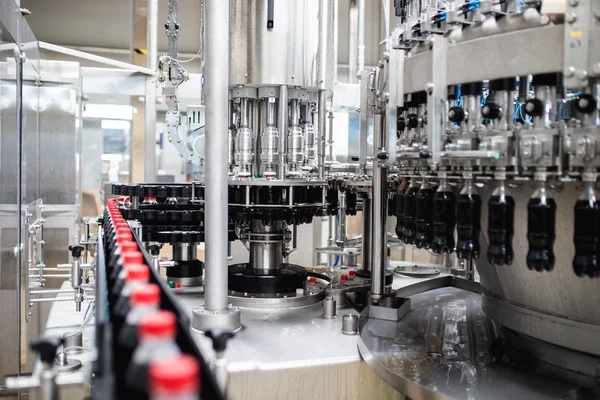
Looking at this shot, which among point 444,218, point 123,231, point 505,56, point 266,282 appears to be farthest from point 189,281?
point 505,56

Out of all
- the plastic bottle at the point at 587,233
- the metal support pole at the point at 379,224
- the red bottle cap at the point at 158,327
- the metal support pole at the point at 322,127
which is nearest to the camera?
the red bottle cap at the point at 158,327

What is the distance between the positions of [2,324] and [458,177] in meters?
1.96

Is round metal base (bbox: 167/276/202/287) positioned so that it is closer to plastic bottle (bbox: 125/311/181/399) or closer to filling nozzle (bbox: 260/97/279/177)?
filling nozzle (bbox: 260/97/279/177)

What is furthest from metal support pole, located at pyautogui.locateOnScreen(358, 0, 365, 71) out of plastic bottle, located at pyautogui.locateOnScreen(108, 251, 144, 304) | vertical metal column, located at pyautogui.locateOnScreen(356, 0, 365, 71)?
plastic bottle, located at pyautogui.locateOnScreen(108, 251, 144, 304)

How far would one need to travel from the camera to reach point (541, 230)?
146 cm

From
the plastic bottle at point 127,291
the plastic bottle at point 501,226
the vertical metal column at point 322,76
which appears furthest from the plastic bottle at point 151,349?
the vertical metal column at point 322,76

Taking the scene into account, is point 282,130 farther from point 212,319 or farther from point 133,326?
point 133,326

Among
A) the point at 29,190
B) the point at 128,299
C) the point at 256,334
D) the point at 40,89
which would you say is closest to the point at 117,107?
the point at 40,89

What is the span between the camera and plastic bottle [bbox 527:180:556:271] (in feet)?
4.78

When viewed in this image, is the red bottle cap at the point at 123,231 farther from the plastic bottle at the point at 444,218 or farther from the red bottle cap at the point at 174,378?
the red bottle cap at the point at 174,378

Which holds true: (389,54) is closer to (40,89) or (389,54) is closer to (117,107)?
(40,89)

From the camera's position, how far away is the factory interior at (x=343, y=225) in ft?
4.61

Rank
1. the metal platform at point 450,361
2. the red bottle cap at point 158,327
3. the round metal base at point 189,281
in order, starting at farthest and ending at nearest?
the round metal base at point 189,281, the metal platform at point 450,361, the red bottle cap at point 158,327

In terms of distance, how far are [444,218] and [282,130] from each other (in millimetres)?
1126
